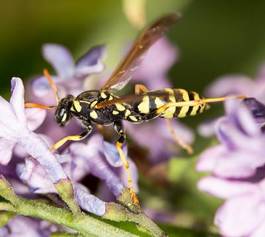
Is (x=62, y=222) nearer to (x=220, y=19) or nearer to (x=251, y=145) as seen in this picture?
(x=251, y=145)

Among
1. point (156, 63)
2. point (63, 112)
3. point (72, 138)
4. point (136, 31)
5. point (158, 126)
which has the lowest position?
point (72, 138)

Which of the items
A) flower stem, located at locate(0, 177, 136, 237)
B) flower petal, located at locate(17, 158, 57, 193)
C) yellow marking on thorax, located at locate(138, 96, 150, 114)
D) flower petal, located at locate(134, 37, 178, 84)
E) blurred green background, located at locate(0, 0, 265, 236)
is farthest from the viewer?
blurred green background, located at locate(0, 0, 265, 236)

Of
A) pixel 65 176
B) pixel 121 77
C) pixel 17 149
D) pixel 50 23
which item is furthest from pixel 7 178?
pixel 50 23

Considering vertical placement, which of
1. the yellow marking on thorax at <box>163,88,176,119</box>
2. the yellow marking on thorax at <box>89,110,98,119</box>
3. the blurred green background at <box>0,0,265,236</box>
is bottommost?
Answer: the yellow marking on thorax at <box>89,110,98,119</box>

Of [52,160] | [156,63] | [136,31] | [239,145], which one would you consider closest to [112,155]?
[52,160]

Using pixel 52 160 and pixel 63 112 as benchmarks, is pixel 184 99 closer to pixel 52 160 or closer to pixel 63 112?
pixel 63 112

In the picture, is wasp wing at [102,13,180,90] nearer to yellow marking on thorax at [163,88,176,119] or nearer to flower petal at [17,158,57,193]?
yellow marking on thorax at [163,88,176,119]

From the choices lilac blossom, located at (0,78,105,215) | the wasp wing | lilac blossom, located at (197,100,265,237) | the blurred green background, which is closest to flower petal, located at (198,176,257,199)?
lilac blossom, located at (197,100,265,237)

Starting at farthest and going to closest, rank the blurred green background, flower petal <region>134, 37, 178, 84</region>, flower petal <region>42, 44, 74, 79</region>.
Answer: the blurred green background
flower petal <region>134, 37, 178, 84</region>
flower petal <region>42, 44, 74, 79</region>
